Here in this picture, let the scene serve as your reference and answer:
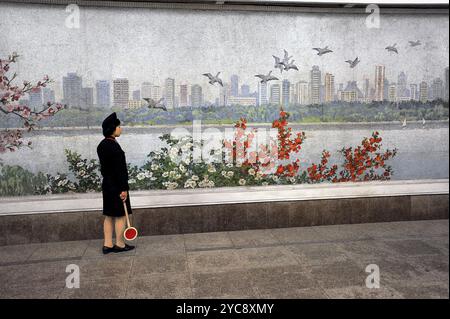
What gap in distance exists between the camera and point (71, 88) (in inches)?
220

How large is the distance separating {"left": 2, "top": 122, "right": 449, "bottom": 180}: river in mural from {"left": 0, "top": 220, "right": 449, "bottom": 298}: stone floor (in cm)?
110

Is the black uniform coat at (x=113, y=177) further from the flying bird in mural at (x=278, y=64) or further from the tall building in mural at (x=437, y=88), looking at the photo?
the tall building in mural at (x=437, y=88)

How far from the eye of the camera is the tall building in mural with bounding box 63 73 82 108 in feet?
18.2

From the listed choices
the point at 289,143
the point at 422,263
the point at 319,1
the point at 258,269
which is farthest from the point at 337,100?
the point at 258,269

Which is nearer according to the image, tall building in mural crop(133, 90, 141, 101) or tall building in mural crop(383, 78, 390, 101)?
tall building in mural crop(133, 90, 141, 101)

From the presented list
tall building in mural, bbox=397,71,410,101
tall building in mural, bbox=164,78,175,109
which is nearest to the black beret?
tall building in mural, bbox=164,78,175,109

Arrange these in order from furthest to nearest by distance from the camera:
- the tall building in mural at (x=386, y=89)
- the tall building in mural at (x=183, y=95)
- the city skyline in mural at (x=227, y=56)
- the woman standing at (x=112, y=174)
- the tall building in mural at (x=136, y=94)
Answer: the tall building in mural at (x=386, y=89), the tall building in mural at (x=183, y=95), the tall building in mural at (x=136, y=94), the city skyline in mural at (x=227, y=56), the woman standing at (x=112, y=174)

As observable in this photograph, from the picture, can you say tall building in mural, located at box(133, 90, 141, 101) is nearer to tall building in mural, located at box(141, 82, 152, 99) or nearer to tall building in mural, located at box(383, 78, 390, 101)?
tall building in mural, located at box(141, 82, 152, 99)

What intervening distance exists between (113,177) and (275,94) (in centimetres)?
284

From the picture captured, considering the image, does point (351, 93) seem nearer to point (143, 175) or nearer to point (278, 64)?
point (278, 64)

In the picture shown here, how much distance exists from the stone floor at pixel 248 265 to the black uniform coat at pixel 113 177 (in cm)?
61

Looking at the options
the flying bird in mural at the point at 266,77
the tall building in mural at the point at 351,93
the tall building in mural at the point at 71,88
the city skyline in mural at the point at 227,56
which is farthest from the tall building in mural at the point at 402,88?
the tall building in mural at the point at 71,88

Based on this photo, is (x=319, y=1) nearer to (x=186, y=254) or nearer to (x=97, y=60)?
(x=97, y=60)

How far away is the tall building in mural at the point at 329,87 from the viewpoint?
245 inches
